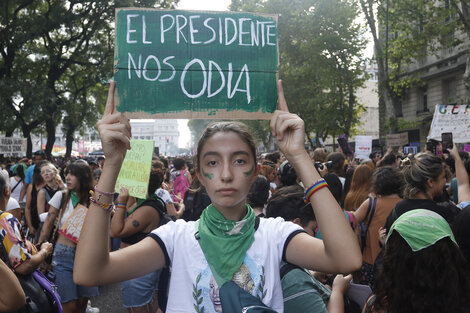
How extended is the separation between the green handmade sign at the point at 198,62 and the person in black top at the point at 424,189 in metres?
1.89

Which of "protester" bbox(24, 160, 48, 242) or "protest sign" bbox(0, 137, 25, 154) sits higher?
"protest sign" bbox(0, 137, 25, 154)

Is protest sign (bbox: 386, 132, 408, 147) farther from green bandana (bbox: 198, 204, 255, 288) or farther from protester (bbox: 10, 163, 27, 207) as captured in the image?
green bandana (bbox: 198, 204, 255, 288)

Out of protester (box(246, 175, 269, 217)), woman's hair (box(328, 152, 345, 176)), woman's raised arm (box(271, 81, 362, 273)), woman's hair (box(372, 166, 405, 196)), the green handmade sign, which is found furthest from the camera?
woman's hair (box(328, 152, 345, 176))

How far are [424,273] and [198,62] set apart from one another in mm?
1593

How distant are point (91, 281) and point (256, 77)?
1386 mm

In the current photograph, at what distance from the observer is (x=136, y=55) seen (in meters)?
2.37

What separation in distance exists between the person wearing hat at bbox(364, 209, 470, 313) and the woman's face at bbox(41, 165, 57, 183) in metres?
5.09

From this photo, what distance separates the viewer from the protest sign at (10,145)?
15773 millimetres

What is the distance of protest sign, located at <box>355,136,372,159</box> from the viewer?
40.3 ft

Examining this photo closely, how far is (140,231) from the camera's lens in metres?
4.39

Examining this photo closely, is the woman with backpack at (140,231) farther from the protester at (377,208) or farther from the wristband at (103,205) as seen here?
the wristband at (103,205)

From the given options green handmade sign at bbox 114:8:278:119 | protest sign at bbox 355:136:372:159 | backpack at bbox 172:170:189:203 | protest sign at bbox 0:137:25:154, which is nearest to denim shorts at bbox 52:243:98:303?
green handmade sign at bbox 114:8:278:119

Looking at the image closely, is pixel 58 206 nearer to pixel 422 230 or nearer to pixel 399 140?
pixel 422 230

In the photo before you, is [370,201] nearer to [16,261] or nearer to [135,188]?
[135,188]
